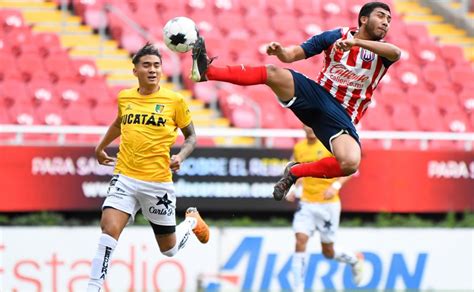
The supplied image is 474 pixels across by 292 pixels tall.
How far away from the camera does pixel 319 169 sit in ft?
33.2

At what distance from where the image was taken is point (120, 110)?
10.1 metres

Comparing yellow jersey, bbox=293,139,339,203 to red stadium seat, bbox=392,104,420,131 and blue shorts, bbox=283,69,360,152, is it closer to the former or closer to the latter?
blue shorts, bbox=283,69,360,152

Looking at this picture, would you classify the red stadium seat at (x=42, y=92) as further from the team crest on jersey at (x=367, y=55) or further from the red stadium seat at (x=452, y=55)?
the team crest on jersey at (x=367, y=55)

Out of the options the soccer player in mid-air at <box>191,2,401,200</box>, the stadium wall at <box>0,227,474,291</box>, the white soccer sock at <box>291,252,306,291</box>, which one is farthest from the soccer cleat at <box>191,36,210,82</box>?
the stadium wall at <box>0,227,474,291</box>

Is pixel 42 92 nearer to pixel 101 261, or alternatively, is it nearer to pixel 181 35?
pixel 101 261

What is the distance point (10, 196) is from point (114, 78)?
12.9 ft

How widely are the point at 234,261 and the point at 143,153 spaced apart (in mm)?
5179

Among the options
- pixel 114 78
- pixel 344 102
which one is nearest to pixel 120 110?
pixel 344 102

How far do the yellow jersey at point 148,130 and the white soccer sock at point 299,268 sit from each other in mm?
4051

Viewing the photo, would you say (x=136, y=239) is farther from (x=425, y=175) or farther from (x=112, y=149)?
(x=425, y=175)

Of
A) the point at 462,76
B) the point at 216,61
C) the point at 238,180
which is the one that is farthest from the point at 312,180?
the point at 462,76

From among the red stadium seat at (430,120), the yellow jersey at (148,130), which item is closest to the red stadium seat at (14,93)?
the red stadium seat at (430,120)

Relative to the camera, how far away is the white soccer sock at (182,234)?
10547mm

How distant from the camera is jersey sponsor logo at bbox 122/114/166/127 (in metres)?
9.91
